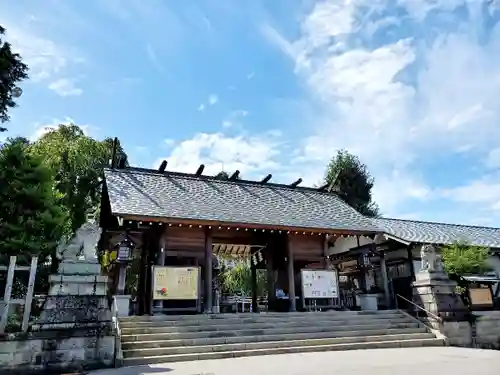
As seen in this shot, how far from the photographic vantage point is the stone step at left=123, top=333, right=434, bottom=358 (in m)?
7.30

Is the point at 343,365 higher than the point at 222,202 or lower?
lower

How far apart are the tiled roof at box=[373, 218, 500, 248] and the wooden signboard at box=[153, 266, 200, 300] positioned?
7.77m

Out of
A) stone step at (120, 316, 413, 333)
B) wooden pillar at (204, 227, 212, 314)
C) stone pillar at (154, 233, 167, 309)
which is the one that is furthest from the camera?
stone pillar at (154, 233, 167, 309)

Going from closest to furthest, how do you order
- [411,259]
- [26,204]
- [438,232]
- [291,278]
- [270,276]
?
1. [26,204]
2. [291,278]
3. [411,259]
4. [270,276]
5. [438,232]

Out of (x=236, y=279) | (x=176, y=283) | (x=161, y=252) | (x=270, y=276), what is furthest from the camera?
(x=236, y=279)

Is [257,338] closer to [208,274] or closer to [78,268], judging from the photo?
[208,274]

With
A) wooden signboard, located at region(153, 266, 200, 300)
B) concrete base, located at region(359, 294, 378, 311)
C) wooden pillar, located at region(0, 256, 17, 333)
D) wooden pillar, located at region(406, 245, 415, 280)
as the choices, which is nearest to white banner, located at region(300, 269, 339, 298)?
concrete base, located at region(359, 294, 378, 311)

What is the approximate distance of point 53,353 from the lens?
6.33m

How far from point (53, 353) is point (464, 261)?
41.2 feet

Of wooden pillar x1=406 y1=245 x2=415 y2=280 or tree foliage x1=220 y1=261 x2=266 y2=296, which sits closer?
wooden pillar x1=406 y1=245 x2=415 y2=280

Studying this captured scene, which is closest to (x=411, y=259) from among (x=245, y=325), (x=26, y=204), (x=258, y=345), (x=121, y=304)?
(x=245, y=325)

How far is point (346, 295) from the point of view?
15.5 metres

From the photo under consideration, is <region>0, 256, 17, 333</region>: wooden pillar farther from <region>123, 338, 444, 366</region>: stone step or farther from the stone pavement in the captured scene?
<region>123, 338, 444, 366</region>: stone step

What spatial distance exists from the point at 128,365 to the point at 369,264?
9213mm
